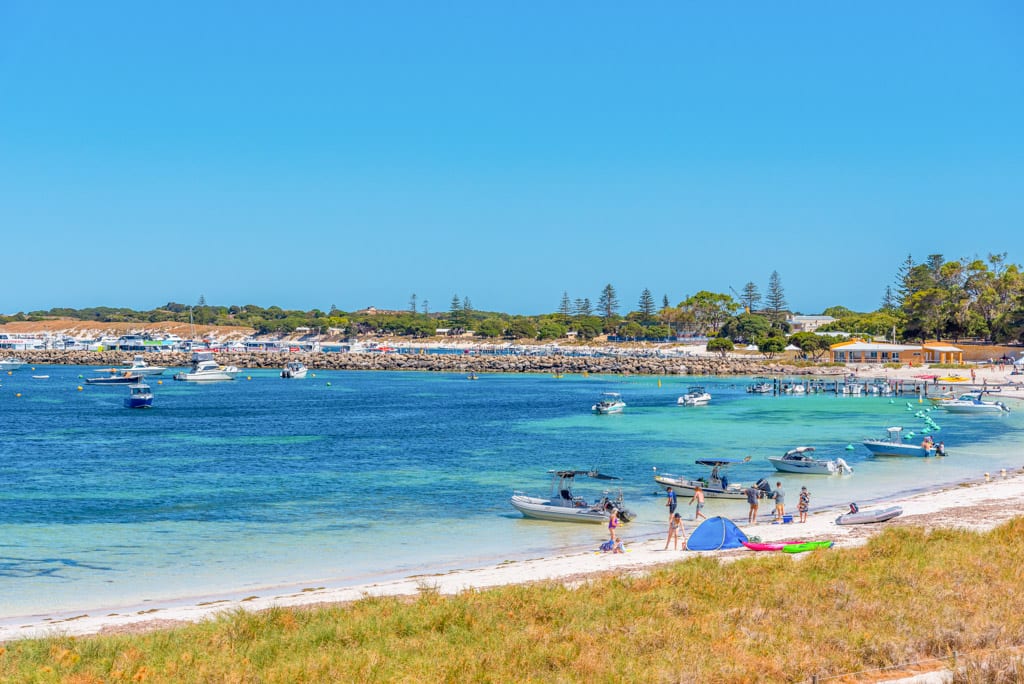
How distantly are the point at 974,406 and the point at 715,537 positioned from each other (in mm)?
58670

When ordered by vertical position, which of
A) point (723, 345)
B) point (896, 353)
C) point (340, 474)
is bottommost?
Answer: point (340, 474)

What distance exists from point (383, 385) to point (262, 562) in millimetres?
85870

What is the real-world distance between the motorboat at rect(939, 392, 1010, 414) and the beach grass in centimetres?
6202

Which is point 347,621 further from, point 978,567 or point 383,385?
point 383,385

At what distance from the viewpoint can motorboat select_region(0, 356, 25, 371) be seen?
140925 millimetres

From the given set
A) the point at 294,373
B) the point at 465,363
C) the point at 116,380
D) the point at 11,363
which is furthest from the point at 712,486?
the point at 11,363

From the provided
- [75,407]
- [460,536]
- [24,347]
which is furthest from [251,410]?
[24,347]

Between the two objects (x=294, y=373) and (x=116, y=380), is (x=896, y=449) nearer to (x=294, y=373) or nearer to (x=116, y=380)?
(x=294, y=373)

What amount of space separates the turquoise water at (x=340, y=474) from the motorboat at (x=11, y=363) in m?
57.4

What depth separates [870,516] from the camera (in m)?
28.2

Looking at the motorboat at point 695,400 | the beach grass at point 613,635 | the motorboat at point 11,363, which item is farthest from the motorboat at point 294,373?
the beach grass at point 613,635

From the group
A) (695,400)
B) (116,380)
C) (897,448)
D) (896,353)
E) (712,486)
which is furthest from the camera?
(896,353)

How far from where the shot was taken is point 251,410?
77.8 meters

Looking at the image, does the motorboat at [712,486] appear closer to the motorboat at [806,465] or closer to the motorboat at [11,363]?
the motorboat at [806,465]
